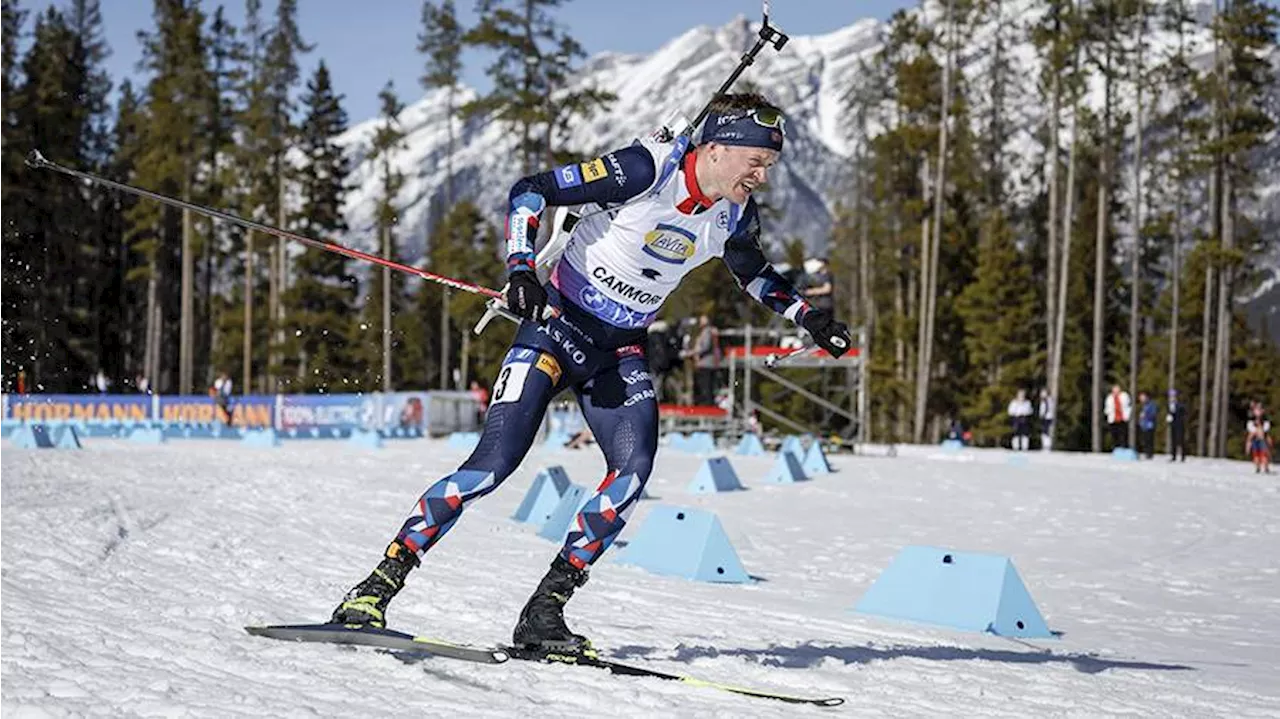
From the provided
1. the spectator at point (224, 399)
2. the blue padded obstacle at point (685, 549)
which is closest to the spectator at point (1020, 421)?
the spectator at point (224, 399)

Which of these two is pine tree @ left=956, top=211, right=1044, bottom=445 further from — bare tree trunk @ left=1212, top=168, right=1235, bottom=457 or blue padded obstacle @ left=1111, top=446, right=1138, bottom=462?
blue padded obstacle @ left=1111, top=446, right=1138, bottom=462

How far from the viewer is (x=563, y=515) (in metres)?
11.4

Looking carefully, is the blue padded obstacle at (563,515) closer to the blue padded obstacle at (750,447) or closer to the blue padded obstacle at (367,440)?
the blue padded obstacle at (750,447)

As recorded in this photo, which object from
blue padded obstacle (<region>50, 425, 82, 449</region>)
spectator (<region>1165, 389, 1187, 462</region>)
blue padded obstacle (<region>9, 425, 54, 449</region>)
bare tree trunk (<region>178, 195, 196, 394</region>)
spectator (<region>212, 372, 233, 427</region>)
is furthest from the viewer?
bare tree trunk (<region>178, 195, 196, 394</region>)

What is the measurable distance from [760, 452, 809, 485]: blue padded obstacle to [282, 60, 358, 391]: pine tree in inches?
1440

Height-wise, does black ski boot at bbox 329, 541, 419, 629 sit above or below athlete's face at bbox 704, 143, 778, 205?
below

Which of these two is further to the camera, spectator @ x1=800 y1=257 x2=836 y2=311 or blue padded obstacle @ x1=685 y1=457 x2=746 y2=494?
spectator @ x1=800 y1=257 x2=836 y2=311

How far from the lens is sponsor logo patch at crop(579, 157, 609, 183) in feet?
16.3

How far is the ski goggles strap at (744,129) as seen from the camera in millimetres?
5117

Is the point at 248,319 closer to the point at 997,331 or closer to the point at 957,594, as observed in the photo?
the point at 997,331

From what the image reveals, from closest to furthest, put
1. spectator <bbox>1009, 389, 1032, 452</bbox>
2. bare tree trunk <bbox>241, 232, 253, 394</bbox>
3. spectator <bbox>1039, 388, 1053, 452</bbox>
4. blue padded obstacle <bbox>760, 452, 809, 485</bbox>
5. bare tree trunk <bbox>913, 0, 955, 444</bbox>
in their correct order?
blue padded obstacle <bbox>760, 452, 809, 485</bbox> → spectator <bbox>1009, 389, 1032, 452</bbox> → spectator <bbox>1039, 388, 1053, 452</bbox> → bare tree trunk <bbox>913, 0, 955, 444</bbox> → bare tree trunk <bbox>241, 232, 253, 394</bbox>

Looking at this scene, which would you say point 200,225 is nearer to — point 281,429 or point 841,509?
point 281,429

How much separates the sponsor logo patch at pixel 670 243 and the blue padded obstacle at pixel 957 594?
11.8 ft

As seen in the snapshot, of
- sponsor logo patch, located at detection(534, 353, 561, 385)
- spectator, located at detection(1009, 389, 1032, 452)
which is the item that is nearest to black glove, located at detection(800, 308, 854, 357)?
sponsor logo patch, located at detection(534, 353, 561, 385)
